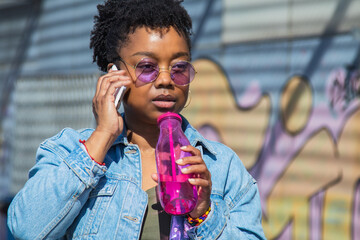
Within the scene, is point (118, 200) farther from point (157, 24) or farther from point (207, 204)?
point (157, 24)

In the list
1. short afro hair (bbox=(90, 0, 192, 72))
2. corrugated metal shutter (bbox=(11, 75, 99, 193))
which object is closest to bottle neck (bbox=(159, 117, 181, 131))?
short afro hair (bbox=(90, 0, 192, 72))

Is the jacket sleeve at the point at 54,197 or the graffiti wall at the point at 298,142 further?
the graffiti wall at the point at 298,142

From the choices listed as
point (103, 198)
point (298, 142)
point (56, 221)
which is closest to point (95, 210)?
point (103, 198)

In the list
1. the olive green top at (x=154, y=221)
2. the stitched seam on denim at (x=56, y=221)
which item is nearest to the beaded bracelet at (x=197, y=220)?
the olive green top at (x=154, y=221)

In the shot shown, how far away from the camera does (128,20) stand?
6.64ft

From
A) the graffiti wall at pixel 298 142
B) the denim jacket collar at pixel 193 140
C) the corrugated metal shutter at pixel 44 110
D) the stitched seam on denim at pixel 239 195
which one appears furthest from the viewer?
the corrugated metal shutter at pixel 44 110

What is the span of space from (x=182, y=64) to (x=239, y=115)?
2.61 metres

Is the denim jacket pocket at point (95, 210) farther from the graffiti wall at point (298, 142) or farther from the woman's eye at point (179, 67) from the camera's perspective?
the graffiti wall at point (298, 142)

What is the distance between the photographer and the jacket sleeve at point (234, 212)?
1734 millimetres

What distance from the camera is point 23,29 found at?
22.1 feet

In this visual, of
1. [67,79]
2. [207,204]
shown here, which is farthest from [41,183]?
[67,79]

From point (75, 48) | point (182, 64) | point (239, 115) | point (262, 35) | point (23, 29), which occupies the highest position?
point (23, 29)

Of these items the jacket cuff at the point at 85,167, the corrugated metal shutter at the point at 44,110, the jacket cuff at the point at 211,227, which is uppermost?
the corrugated metal shutter at the point at 44,110

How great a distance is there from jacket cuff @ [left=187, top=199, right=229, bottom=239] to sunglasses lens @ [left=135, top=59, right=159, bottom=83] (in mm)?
536
